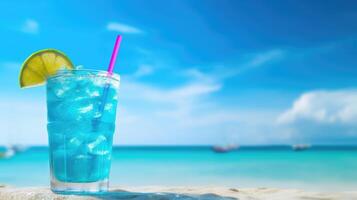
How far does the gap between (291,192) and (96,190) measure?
2.04 metres

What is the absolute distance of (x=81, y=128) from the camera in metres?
3.03

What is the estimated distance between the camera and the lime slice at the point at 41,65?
321cm

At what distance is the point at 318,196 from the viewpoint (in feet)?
12.8

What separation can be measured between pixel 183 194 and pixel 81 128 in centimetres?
91

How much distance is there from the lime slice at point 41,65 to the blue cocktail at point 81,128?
0.12m

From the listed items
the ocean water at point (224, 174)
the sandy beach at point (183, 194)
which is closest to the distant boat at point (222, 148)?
the ocean water at point (224, 174)

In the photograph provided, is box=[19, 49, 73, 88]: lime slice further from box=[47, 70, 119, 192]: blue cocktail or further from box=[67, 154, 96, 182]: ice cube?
box=[67, 154, 96, 182]: ice cube

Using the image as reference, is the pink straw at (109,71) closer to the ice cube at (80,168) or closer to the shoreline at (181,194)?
the ice cube at (80,168)

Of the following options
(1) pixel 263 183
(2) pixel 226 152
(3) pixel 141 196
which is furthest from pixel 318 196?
(2) pixel 226 152

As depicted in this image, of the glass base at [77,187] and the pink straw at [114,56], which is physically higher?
the pink straw at [114,56]

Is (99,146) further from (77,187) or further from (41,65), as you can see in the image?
→ (41,65)

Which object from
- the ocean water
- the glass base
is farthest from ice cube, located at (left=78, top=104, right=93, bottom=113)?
the ocean water

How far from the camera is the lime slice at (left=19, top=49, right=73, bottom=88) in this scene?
3.21 meters

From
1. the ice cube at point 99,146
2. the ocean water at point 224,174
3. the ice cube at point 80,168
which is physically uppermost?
the ice cube at point 99,146
